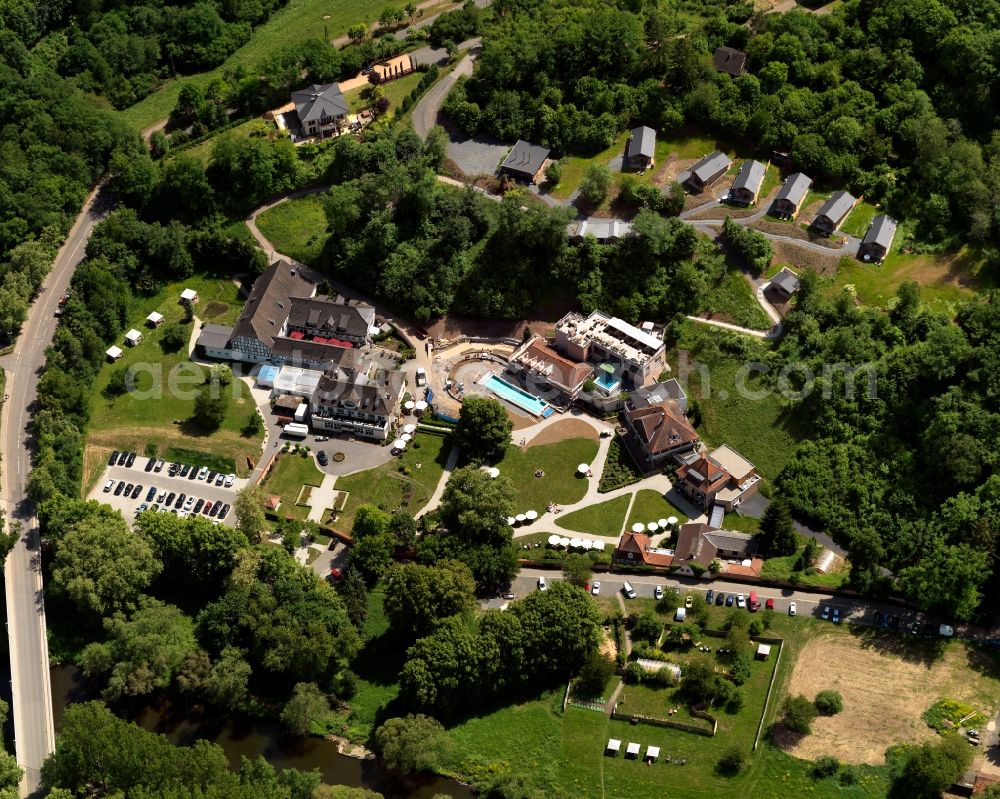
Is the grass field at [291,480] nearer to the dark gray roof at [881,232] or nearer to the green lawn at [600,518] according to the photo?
the green lawn at [600,518]

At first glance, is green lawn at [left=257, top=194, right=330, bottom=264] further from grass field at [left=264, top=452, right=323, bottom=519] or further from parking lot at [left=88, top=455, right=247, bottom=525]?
parking lot at [left=88, top=455, right=247, bottom=525]

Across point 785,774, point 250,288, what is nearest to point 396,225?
point 250,288

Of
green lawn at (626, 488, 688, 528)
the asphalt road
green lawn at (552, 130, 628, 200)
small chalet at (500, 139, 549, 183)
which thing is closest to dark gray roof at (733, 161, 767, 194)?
green lawn at (552, 130, 628, 200)

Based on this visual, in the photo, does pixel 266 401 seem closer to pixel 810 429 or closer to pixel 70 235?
pixel 70 235

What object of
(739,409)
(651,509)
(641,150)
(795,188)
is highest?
(641,150)

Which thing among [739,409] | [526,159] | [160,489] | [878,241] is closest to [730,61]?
[526,159]

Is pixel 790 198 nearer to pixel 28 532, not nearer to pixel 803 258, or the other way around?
pixel 803 258
